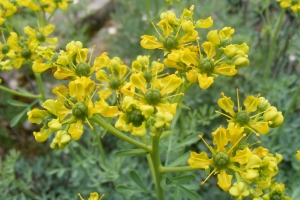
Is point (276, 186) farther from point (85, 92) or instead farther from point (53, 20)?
point (53, 20)

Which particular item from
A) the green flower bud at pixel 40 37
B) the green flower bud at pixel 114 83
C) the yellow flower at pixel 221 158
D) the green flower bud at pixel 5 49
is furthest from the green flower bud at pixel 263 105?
the green flower bud at pixel 5 49

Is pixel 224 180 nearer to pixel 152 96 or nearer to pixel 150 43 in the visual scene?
pixel 152 96

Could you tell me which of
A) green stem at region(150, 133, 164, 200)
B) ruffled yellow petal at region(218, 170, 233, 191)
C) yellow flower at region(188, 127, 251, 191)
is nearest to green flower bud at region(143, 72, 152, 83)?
green stem at region(150, 133, 164, 200)

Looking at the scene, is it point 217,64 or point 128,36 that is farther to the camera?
point 128,36

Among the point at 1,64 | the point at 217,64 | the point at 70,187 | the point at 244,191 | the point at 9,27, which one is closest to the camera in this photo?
the point at 244,191

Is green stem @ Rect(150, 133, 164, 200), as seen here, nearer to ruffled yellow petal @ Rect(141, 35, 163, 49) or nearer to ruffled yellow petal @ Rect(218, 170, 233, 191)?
ruffled yellow petal @ Rect(218, 170, 233, 191)

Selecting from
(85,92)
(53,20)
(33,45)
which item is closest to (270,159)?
(85,92)

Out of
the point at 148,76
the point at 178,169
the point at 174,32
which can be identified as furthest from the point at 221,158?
the point at 174,32
